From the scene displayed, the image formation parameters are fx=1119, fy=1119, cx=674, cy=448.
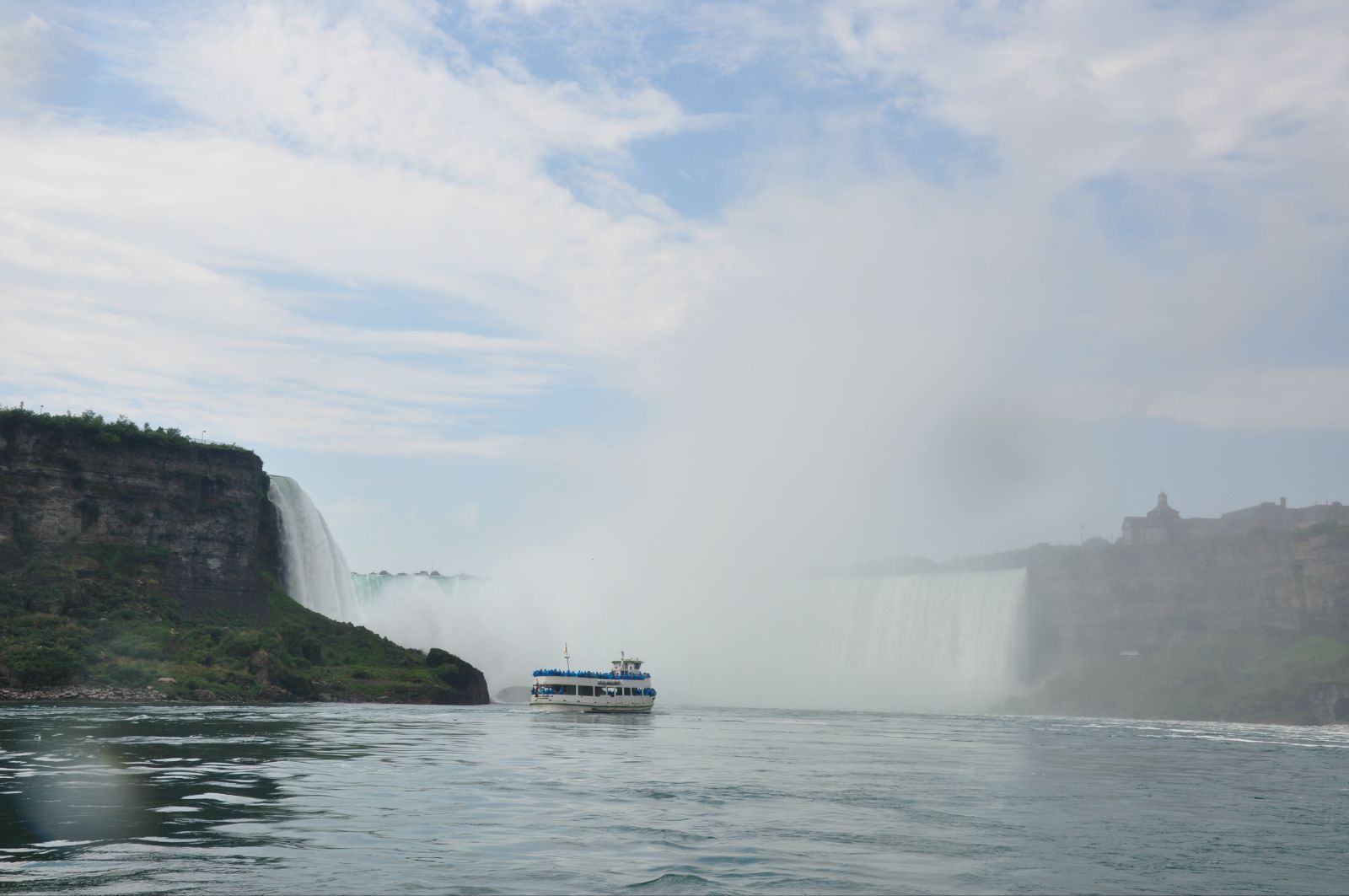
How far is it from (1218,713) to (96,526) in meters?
142

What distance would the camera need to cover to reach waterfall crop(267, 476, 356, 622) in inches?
6053

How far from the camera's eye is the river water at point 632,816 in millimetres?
22328

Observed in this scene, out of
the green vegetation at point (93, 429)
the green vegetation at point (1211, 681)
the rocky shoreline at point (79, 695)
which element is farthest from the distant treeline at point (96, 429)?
the green vegetation at point (1211, 681)

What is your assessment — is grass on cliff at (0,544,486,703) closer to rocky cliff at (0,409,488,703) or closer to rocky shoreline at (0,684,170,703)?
rocky cliff at (0,409,488,703)

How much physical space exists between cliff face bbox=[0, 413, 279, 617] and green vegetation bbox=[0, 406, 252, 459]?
0.13 m

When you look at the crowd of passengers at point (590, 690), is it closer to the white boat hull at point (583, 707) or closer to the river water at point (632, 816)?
the white boat hull at point (583, 707)

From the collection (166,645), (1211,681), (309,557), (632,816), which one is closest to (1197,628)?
(1211,681)

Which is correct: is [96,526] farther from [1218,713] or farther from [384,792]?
[1218,713]

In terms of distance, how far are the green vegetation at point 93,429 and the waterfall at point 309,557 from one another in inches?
797

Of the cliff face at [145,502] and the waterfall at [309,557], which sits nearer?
the cliff face at [145,502]

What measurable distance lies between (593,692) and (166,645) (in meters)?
43.8

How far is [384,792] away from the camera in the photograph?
36.0 metres

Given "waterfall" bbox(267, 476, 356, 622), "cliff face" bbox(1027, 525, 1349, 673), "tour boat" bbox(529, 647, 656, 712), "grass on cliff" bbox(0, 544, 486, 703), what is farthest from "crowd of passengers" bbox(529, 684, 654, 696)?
"cliff face" bbox(1027, 525, 1349, 673)

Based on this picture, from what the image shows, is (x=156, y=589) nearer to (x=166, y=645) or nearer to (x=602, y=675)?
(x=166, y=645)
